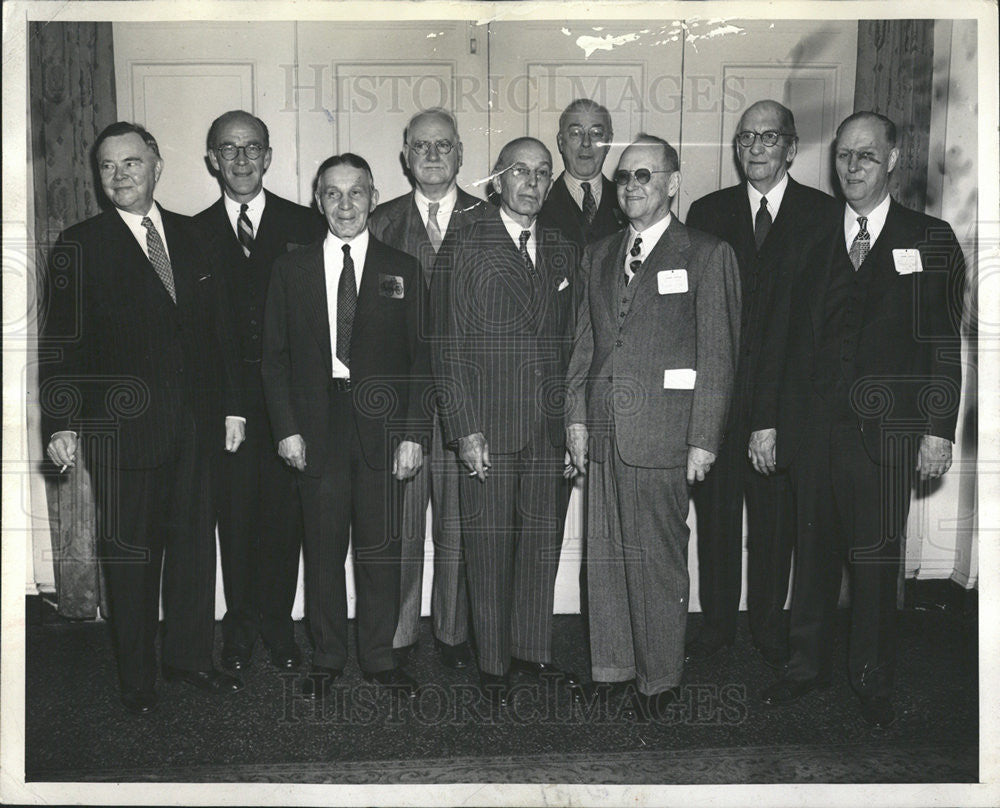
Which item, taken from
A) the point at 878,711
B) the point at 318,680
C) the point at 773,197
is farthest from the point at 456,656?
the point at 773,197

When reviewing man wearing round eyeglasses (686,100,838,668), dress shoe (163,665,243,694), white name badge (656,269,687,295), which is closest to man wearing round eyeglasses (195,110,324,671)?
dress shoe (163,665,243,694)

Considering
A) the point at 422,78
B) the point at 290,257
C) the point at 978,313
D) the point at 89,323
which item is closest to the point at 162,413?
the point at 89,323

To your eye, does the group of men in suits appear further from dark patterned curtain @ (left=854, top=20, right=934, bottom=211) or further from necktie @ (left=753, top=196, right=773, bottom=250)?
dark patterned curtain @ (left=854, top=20, right=934, bottom=211)

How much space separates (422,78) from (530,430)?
51.1 inches

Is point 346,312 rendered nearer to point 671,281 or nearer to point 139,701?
point 671,281

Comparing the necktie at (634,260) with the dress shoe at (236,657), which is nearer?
the necktie at (634,260)

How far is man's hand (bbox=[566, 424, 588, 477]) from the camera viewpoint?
3.11 meters

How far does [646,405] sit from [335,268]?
1170 millimetres

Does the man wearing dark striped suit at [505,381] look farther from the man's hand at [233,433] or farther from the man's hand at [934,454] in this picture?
the man's hand at [934,454]

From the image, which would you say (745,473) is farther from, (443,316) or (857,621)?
(443,316)

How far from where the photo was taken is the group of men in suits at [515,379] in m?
3.01

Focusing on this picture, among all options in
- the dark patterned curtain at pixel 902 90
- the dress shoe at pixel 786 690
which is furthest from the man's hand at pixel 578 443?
the dark patterned curtain at pixel 902 90

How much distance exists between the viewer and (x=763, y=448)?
3215 mm

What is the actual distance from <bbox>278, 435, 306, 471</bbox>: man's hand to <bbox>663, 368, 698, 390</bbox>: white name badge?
1.26 m
